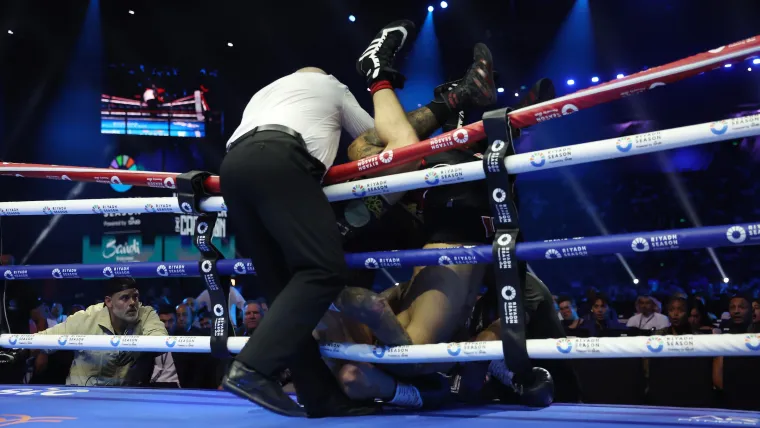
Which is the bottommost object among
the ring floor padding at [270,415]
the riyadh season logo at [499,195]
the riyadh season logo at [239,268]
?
the ring floor padding at [270,415]

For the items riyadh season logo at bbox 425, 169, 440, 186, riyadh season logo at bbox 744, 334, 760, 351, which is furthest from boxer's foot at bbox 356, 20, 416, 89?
riyadh season logo at bbox 744, 334, 760, 351

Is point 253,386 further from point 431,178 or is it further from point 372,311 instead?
point 431,178

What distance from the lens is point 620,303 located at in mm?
9352

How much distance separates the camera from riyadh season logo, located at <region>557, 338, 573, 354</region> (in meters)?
1.80

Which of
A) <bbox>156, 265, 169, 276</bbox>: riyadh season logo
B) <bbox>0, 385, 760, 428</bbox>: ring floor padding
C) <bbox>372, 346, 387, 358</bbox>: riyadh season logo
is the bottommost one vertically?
<bbox>0, 385, 760, 428</bbox>: ring floor padding

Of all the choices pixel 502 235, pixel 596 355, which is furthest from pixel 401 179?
pixel 596 355

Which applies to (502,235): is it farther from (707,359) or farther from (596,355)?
(707,359)

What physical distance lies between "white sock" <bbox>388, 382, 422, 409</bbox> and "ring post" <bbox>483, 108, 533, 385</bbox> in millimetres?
380

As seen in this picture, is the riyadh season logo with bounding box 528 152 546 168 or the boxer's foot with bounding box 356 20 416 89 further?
the boxer's foot with bounding box 356 20 416 89

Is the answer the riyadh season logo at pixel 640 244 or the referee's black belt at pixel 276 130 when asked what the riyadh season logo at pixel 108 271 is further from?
the riyadh season logo at pixel 640 244

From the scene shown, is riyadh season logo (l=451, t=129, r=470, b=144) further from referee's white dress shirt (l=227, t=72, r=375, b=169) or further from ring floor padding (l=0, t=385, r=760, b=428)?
ring floor padding (l=0, t=385, r=760, b=428)

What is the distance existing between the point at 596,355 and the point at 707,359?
2.46 m

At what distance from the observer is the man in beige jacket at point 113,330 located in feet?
10.7

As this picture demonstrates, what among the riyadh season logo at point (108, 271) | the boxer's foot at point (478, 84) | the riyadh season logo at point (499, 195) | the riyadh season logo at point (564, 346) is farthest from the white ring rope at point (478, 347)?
the boxer's foot at point (478, 84)
